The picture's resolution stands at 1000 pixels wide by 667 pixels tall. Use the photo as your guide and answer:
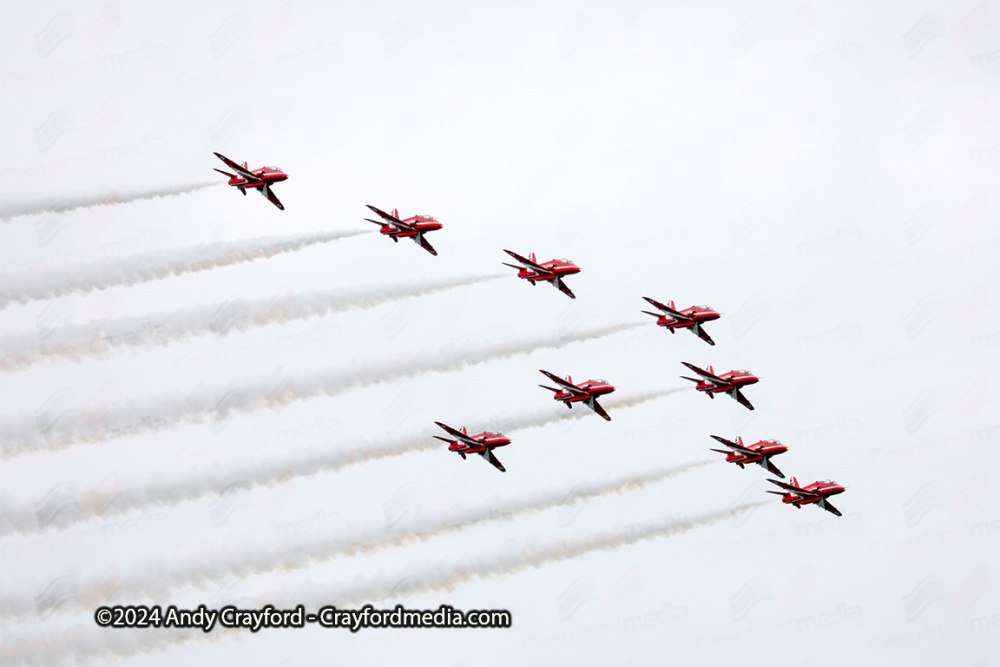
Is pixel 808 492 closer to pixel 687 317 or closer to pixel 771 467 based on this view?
pixel 771 467

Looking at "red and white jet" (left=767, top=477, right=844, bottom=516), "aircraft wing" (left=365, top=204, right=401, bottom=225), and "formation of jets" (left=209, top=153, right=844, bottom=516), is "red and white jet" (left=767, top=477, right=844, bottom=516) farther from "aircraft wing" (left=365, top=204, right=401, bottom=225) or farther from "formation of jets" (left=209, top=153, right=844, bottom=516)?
"aircraft wing" (left=365, top=204, right=401, bottom=225)

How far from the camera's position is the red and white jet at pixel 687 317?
157875 mm

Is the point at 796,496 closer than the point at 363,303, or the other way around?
the point at 363,303

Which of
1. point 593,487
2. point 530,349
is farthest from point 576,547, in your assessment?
point 530,349

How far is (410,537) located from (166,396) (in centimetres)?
2192

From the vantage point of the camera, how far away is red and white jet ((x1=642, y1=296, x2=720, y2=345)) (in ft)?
518

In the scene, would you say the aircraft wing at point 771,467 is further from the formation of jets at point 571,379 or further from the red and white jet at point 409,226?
the red and white jet at point 409,226

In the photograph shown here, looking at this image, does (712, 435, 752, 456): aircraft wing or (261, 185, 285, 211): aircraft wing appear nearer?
(261, 185, 285, 211): aircraft wing

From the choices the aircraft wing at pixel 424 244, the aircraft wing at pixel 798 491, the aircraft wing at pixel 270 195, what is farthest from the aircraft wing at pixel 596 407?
the aircraft wing at pixel 270 195

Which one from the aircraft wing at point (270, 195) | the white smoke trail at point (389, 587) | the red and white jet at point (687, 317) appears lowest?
the white smoke trail at point (389, 587)

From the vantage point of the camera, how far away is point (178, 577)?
135 metres

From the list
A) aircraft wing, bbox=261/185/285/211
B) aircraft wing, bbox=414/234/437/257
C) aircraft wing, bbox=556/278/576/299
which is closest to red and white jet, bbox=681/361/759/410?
aircraft wing, bbox=556/278/576/299

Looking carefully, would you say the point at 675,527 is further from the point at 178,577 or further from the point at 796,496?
the point at 178,577

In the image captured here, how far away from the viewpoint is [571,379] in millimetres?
153625
